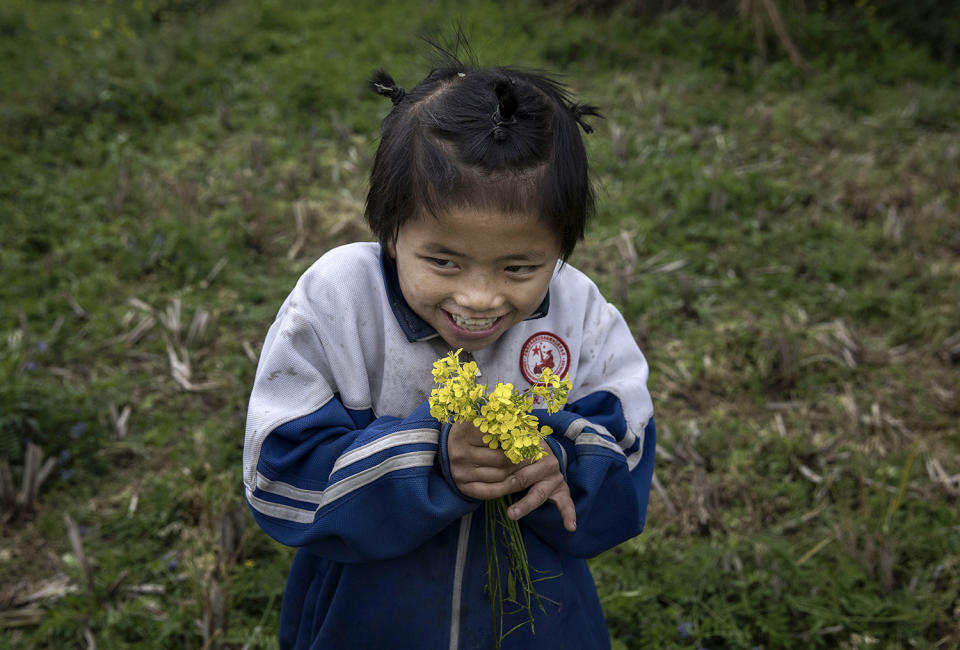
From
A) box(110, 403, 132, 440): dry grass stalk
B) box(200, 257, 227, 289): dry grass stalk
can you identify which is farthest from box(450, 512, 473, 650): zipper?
box(200, 257, 227, 289): dry grass stalk

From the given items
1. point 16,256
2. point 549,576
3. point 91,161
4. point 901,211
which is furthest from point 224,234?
point 901,211

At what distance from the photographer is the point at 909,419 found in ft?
11.2

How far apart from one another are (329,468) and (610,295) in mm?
2784

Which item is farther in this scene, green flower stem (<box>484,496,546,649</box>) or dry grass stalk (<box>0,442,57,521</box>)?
dry grass stalk (<box>0,442,57,521</box>)

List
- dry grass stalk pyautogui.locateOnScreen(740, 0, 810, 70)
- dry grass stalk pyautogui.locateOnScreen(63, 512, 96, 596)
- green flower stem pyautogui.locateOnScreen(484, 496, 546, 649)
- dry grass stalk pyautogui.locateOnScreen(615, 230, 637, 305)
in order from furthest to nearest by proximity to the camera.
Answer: dry grass stalk pyautogui.locateOnScreen(740, 0, 810, 70) → dry grass stalk pyautogui.locateOnScreen(615, 230, 637, 305) → dry grass stalk pyautogui.locateOnScreen(63, 512, 96, 596) → green flower stem pyautogui.locateOnScreen(484, 496, 546, 649)

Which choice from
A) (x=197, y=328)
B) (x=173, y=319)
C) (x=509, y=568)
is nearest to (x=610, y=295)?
(x=197, y=328)

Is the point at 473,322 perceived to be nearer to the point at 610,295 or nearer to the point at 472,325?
the point at 472,325

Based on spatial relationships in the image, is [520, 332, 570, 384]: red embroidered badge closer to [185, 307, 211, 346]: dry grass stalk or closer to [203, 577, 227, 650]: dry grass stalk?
[203, 577, 227, 650]: dry grass stalk

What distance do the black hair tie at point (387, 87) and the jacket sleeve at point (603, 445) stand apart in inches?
25.6

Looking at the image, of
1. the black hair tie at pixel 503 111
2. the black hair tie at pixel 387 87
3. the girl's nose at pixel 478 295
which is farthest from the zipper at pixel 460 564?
the black hair tie at pixel 387 87

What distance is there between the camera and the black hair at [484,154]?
1.45 m

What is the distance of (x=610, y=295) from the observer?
410 cm

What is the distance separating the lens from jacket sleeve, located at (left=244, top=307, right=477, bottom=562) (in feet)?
4.83

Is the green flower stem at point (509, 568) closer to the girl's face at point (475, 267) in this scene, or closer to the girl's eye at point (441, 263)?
the girl's face at point (475, 267)
